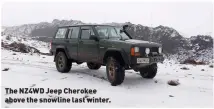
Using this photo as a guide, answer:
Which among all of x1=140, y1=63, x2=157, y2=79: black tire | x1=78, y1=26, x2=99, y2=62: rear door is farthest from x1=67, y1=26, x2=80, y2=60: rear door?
x1=140, y1=63, x2=157, y2=79: black tire

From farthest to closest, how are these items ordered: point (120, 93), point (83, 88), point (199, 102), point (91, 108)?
point (83, 88)
point (120, 93)
point (199, 102)
point (91, 108)

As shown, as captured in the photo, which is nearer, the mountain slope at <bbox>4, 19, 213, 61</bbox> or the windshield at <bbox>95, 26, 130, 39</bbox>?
the windshield at <bbox>95, 26, 130, 39</bbox>

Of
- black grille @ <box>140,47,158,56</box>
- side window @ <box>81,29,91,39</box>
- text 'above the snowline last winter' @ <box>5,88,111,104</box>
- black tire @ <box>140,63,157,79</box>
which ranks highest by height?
side window @ <box>81,29,91,39</box>

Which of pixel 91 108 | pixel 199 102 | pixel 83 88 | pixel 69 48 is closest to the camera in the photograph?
Result: pixel 91 108

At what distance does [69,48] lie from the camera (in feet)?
28.6

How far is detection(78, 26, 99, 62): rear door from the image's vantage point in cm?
760

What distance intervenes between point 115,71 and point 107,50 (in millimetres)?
683

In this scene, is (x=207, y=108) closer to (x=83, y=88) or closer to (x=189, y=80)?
(x=189, y=80)

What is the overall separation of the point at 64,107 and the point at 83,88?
1369mm

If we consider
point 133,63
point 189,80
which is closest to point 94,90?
point 133,63

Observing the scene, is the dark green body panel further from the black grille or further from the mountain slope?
the mountain slope

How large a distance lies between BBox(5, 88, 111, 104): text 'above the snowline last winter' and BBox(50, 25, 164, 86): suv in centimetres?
100

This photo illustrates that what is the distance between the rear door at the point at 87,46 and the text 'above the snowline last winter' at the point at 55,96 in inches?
55.3

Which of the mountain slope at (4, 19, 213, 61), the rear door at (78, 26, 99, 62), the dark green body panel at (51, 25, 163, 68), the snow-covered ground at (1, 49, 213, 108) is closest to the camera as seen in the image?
the snow-covered ground at (1, 49, 213, 108)
